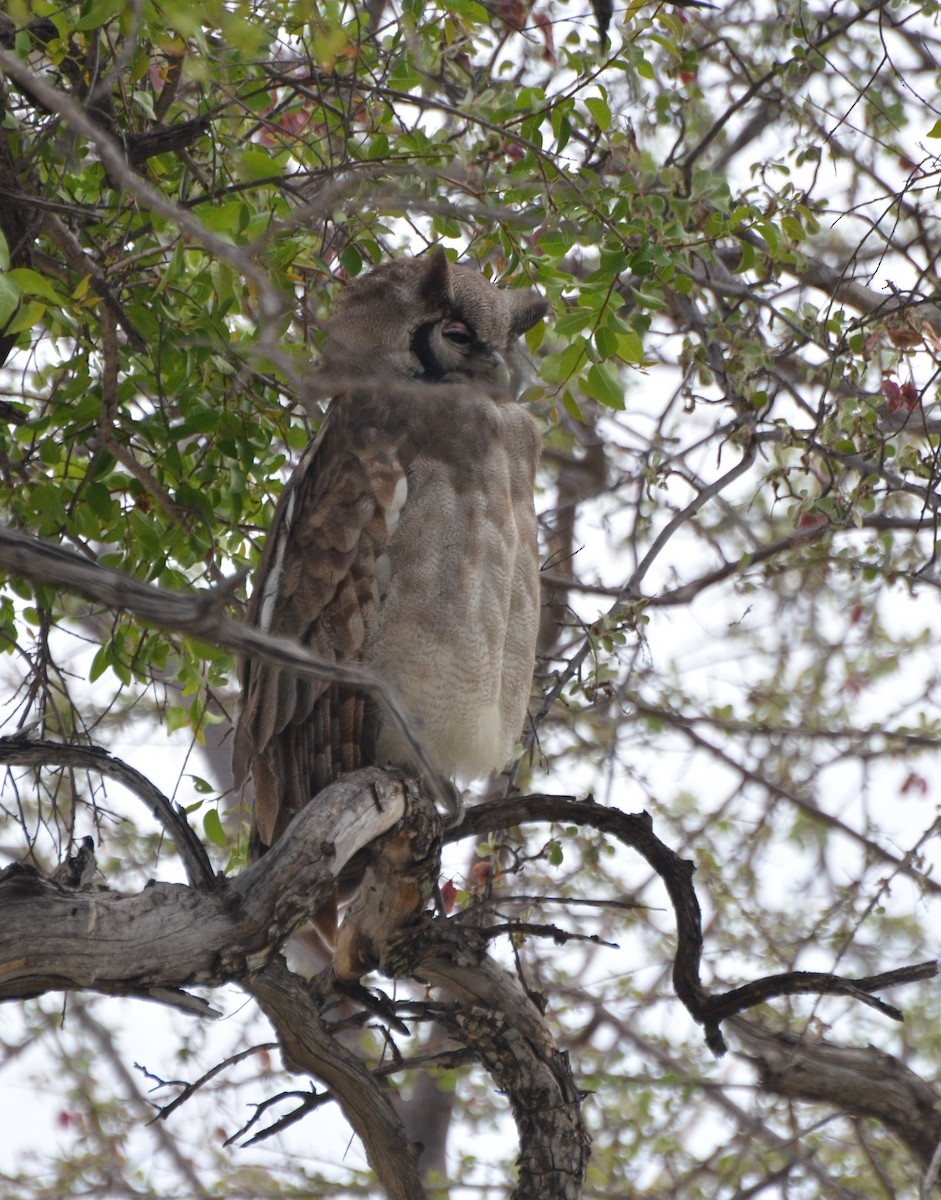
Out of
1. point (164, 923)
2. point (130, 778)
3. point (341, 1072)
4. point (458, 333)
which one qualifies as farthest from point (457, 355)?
point (164, 923)

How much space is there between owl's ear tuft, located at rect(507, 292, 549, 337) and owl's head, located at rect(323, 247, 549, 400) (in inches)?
1.2

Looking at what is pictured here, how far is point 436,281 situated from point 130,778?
182 centimetres

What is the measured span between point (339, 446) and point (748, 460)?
113 cm

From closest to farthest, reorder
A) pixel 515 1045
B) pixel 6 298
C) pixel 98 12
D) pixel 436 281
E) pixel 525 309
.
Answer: pixel 6 298 < pixel 98 12 < pixel 515 1045 < pixel 436 281 < pixel 525 309

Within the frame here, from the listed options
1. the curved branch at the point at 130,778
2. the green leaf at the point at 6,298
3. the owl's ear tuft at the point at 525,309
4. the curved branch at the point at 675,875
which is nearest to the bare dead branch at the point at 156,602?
the green leaf at the point at 6,298

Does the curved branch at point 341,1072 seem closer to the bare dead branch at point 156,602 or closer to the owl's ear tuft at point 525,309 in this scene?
the bare dead branch at point 156,602

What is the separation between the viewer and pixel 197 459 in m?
3.22

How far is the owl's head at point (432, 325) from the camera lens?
3.63m

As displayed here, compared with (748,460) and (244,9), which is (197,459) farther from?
(748,460)

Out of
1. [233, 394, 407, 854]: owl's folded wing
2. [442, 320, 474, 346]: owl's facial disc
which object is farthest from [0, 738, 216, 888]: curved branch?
[442, 320, 474, 346]: owl's facial disc

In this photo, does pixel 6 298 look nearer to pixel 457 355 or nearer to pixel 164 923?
pixel 164 923

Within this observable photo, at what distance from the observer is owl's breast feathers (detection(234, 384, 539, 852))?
327 cm

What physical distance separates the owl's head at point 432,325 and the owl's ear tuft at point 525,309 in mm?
30

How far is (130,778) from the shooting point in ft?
7.61
